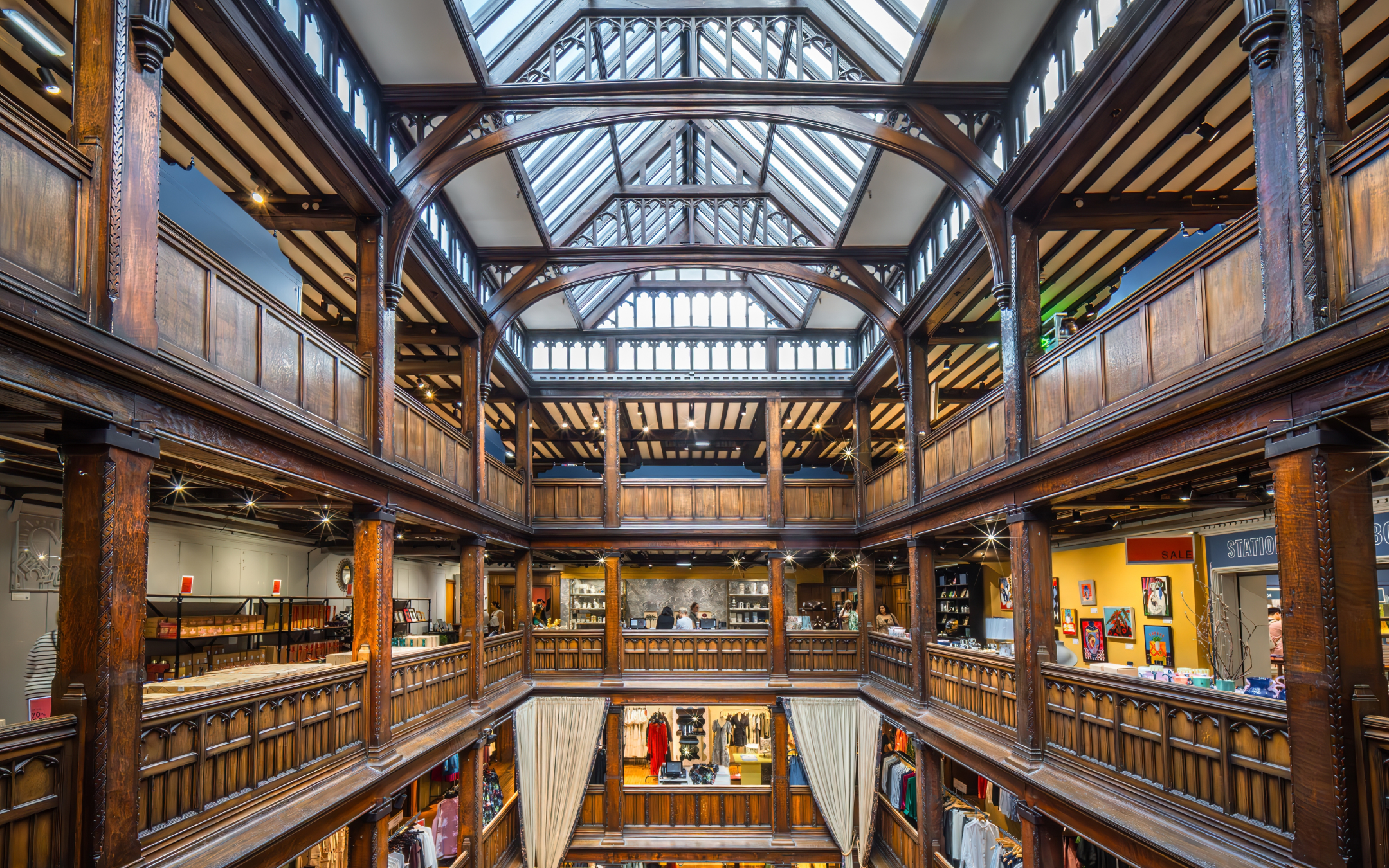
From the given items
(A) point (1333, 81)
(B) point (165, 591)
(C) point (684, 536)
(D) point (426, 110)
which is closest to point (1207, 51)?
(A) point (1333, 81)

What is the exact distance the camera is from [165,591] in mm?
12930

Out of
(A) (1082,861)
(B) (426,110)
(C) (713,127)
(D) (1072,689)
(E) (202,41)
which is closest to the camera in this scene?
(E) (202,41)

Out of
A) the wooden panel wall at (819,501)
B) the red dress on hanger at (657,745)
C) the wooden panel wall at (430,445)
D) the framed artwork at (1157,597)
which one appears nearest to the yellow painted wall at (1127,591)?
the framed artwork at (1157,597)

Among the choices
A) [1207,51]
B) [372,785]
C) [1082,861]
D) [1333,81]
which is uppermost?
[1207,51]

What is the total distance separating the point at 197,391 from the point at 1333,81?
7601 millimetres

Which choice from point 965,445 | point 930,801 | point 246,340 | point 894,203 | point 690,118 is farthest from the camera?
point 930,801

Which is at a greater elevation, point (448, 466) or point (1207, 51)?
point (1207, 51)

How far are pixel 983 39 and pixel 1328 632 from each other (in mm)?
6654

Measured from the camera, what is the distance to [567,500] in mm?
17734

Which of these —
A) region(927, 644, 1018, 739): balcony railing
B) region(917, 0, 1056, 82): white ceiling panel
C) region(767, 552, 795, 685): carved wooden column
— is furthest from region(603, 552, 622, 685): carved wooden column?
region(917, 0, 1056, 82): white ceiling panel

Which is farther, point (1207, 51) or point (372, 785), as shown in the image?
point (372, 785)

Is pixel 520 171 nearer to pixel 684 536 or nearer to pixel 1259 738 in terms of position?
pixel 684 536

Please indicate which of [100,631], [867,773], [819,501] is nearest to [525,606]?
[819,501]

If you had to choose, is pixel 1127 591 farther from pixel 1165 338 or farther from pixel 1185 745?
pixel 1165 338
